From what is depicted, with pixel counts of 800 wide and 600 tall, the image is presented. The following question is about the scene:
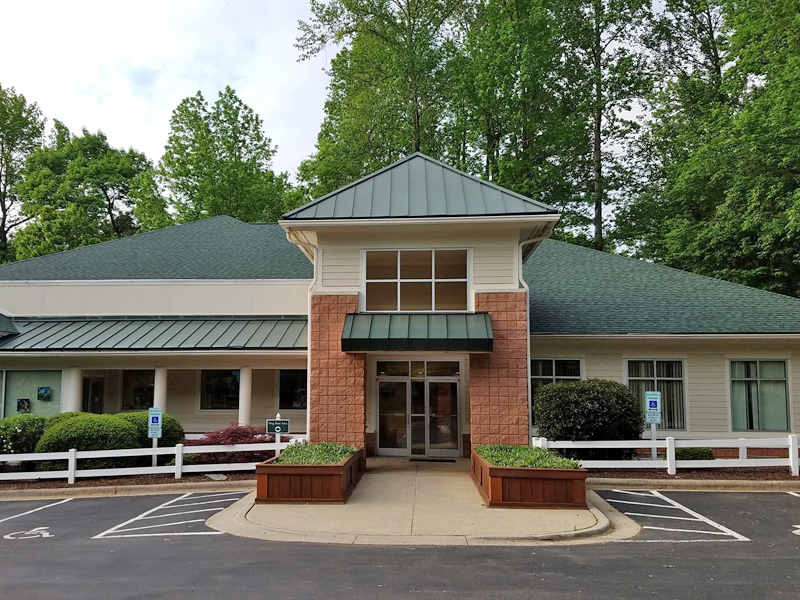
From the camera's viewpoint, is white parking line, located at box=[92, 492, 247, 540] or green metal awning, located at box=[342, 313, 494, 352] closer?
white parking line, located at box=[92, 492, 247, 540]

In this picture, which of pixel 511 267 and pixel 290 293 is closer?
pixel 511 267

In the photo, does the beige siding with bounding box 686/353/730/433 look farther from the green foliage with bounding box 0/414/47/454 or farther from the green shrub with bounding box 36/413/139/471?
the green foliage with bounding box 0/414/47/454

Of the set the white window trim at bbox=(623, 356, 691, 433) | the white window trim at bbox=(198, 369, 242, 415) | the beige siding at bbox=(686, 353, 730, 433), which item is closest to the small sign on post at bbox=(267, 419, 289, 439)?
the white window trim at bbox=(198, 369, 242, 415)

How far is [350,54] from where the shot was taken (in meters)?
34.0

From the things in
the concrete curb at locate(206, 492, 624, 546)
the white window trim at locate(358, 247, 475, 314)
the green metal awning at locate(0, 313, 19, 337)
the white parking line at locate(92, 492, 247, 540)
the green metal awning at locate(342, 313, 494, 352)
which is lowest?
the white parking line at locate(92, 492, 247, 540)

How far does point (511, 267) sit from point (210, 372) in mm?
10120

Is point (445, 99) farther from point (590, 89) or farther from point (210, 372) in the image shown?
point (210, 372)

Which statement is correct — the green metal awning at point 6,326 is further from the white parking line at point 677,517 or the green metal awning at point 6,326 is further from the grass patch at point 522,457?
the white parking line at point 677,517

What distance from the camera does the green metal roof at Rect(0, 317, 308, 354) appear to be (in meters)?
16.6

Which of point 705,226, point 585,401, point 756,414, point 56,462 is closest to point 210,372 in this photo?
point 56,462

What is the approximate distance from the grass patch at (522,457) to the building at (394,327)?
1007 millimetres

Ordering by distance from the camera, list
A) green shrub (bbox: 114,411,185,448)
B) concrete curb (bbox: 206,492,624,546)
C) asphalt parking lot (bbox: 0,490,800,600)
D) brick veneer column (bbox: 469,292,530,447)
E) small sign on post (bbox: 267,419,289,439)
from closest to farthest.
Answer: asphalt parking lot (bbox: 0,490,800,600) → concrete curb (bbox: 206,492,624,546) → small sign on post (bbox: 267,419,289,439) → brick veneer column (bbox: 469,292,530,447) → green shrub (bbox: 114,411,185,448)

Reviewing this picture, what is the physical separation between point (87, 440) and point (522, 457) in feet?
32.1

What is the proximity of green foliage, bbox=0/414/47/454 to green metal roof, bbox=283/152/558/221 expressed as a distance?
7.95 metres
